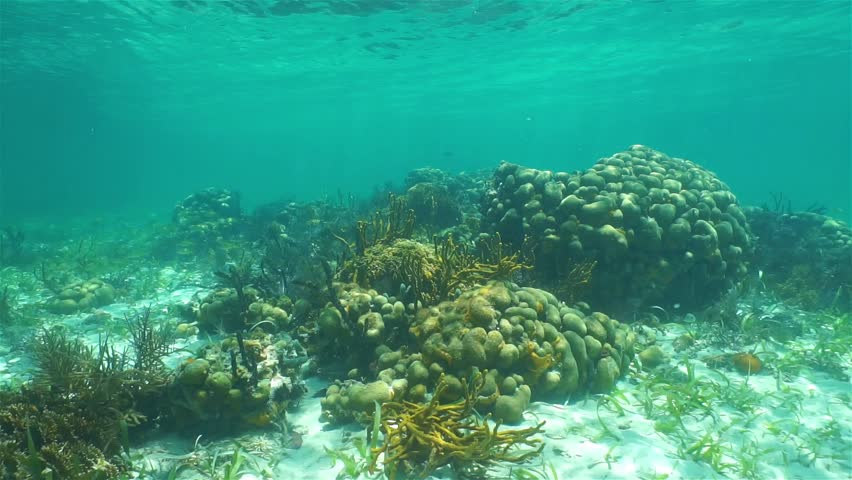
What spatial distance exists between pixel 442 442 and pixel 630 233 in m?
5.47

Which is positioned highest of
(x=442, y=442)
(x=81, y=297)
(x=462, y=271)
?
(x=462, y=271)

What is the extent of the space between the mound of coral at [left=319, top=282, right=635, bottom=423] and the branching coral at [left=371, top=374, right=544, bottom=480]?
346mm

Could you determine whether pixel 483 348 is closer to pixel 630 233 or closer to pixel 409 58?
pixel 630 233

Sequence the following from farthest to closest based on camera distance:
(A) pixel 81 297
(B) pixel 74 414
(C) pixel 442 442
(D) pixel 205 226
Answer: (D) pixel 205 226, (A) pixel 81 297, (B) pixel 74 414, (C) pixel 442 442

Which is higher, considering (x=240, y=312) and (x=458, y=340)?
(x=458, y=340)

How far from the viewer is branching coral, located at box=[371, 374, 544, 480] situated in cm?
353

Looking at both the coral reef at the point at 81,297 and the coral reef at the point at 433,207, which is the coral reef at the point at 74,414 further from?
the coral reef at the point at 433,207

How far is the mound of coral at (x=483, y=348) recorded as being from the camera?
444 cm

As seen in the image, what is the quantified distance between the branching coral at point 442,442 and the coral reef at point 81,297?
9.71m

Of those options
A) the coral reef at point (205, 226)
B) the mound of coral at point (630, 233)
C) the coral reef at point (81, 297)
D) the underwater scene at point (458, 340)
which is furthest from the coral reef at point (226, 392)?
the coral reef at point (205, 226)

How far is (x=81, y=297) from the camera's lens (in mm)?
10398

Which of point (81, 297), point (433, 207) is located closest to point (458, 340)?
point (433, 207)

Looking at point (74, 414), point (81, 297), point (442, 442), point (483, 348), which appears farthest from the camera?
point (81, 297)

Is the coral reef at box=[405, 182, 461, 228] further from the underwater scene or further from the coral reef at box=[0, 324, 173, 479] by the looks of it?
the coral reef at box=[0, 324, 173, 479]
